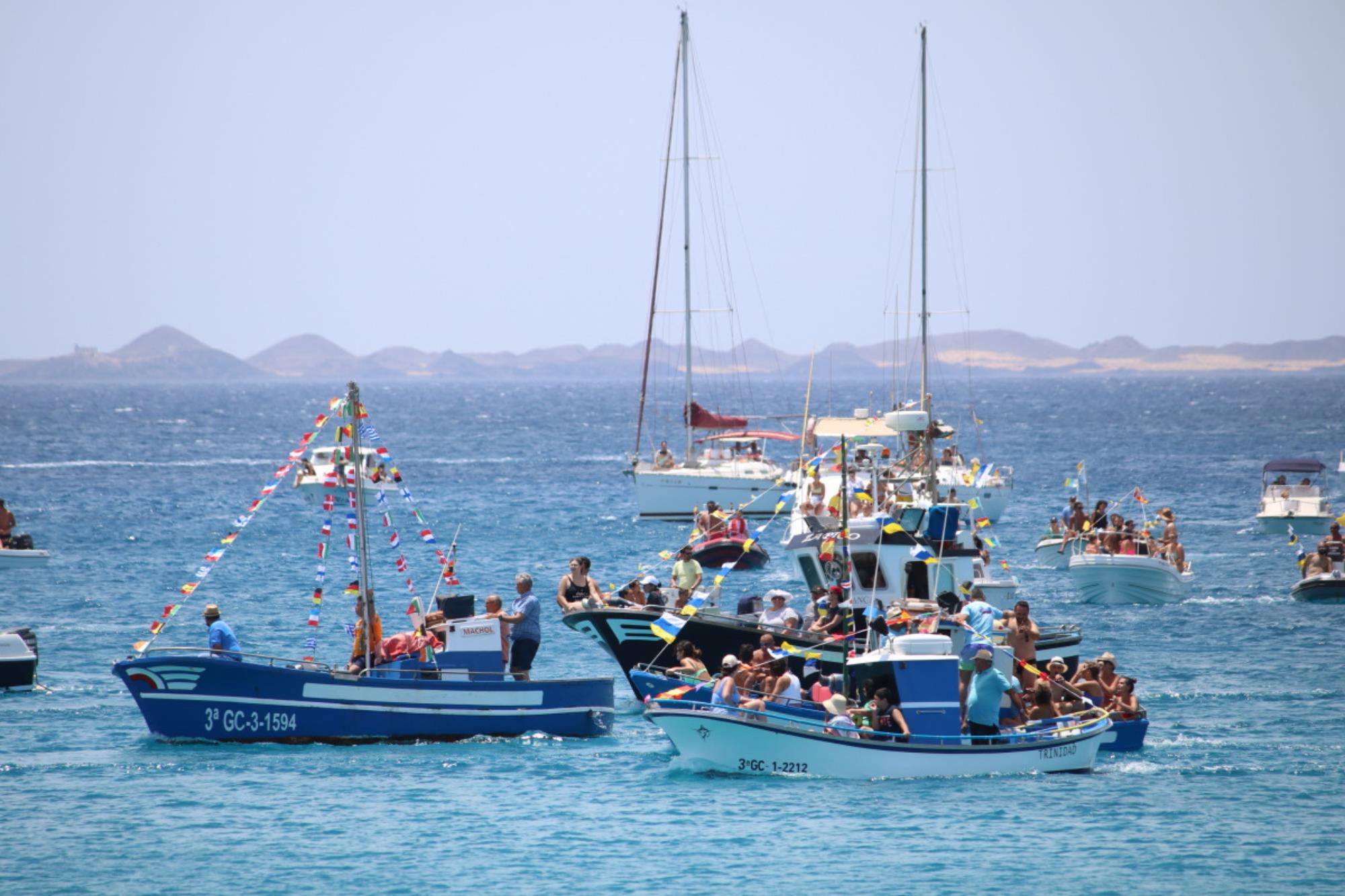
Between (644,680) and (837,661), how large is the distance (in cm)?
297

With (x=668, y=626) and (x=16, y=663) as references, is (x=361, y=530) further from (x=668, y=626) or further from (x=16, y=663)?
(x=16, y=663)

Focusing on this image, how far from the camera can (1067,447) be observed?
108 metres

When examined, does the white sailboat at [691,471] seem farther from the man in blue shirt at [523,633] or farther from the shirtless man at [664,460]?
the man in blue shirt at [523,633]

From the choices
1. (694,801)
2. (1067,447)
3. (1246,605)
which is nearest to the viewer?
(694,801)

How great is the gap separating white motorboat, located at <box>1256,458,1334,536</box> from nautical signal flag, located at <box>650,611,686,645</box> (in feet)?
109

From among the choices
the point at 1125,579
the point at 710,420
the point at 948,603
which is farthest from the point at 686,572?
the point at 710,420

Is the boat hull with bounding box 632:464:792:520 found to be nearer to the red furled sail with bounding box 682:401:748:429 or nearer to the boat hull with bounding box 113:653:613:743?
the red furled sail with bounding box 682:401:748:429

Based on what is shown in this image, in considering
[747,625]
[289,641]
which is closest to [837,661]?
[747,625]

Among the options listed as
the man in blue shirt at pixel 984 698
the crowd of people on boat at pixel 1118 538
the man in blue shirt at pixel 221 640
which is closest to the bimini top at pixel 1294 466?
the crowd of people on boat at pixel 1118 538

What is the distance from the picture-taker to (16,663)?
28.1 metres

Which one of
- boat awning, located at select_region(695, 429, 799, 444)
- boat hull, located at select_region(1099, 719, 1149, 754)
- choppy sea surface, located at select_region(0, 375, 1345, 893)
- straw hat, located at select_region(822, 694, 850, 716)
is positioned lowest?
choppy sea surface, located at select_region(0, 375, 1345, 893)

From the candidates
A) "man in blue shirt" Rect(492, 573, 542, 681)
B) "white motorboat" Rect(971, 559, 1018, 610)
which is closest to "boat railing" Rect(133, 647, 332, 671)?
"man in blue shirt" Rect(492, 573, 542, 681)

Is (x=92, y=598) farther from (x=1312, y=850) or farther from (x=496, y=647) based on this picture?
(x=1312, y=850)

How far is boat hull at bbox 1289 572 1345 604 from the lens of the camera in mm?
37656
